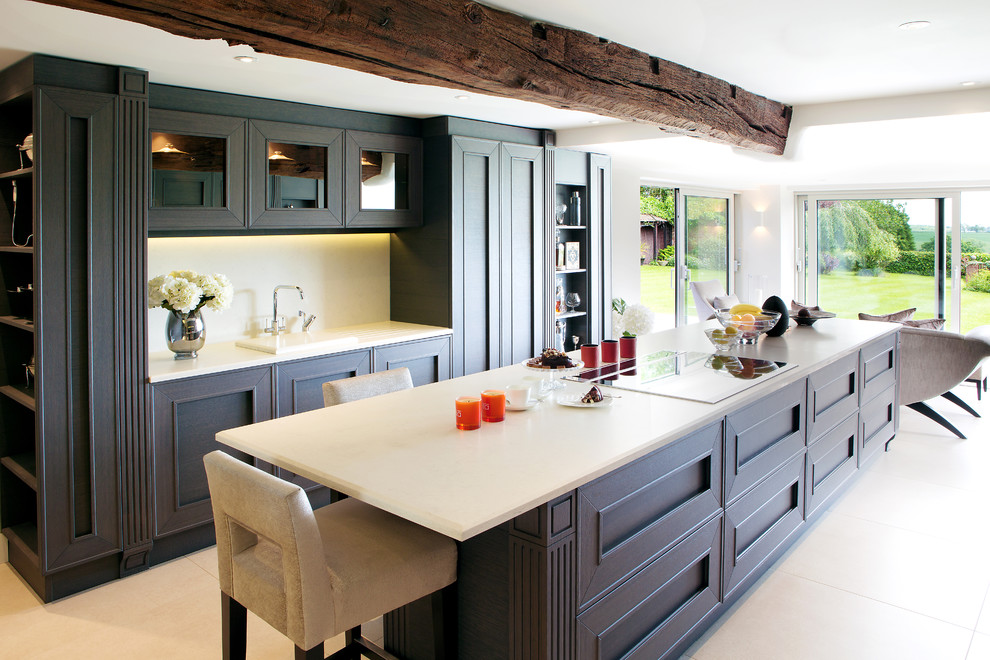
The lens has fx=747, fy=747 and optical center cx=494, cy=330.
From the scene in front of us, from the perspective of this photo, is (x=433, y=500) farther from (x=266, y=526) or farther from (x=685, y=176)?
(x=685, y=176)

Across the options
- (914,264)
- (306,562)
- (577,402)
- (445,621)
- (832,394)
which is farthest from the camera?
(914,264)

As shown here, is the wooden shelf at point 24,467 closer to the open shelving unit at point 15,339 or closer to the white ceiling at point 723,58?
the open shelving unit at point 15,339

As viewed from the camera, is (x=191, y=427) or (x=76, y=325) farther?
(x=191, y=427)

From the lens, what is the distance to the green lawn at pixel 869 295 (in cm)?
766

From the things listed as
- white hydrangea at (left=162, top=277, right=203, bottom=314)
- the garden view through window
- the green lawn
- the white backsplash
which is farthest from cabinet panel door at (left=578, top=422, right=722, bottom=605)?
the garden view through window

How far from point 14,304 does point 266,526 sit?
2.42m

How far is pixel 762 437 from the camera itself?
300 cm

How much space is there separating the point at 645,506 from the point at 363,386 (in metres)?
1.25

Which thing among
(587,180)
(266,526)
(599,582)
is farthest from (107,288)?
(587,180)

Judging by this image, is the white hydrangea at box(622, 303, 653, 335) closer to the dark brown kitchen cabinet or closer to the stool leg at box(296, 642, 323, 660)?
the dark brown kitchen cabinet

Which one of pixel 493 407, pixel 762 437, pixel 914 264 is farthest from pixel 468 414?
pixel 914 264

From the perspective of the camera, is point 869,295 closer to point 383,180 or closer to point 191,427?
point 383,180

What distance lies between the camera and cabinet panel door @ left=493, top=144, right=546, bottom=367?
4996 millimetres

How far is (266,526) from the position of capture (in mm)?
1866
